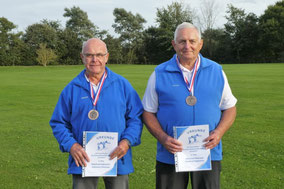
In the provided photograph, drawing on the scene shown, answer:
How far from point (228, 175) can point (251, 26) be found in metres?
57.7

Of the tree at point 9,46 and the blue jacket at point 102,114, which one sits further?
the tree at point 9,46

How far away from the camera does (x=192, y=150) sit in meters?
2.99

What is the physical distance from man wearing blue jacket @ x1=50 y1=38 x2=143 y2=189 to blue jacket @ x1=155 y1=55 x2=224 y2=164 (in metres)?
0.30

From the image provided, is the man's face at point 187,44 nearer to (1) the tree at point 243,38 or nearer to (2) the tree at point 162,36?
(2) the tree at point 162,36

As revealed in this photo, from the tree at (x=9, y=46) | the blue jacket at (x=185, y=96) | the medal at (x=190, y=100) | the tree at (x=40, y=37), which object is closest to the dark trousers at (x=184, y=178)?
the blue jacket at (x=185, y=96)

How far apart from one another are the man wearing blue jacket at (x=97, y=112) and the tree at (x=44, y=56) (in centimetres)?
4905

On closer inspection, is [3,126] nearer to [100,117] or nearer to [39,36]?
[100,117]

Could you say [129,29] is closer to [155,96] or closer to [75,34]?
[75,34]

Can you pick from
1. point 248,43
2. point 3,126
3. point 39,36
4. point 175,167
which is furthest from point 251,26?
point 175,167

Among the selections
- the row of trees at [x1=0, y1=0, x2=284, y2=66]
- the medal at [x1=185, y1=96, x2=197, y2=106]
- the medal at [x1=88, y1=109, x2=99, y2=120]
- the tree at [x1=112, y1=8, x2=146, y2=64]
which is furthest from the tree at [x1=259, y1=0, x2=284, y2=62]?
the medal at [x1=88, y1=109, x2=99, y2=120]

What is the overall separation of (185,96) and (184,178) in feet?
2.84

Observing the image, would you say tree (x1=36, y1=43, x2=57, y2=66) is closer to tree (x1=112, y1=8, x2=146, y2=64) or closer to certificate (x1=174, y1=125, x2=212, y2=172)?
tree (x1=112, y1=8, x2=146, y2=64)

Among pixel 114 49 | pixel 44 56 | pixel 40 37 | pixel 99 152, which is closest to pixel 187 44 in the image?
pixel 99 152

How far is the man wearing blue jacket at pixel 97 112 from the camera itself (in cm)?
307
